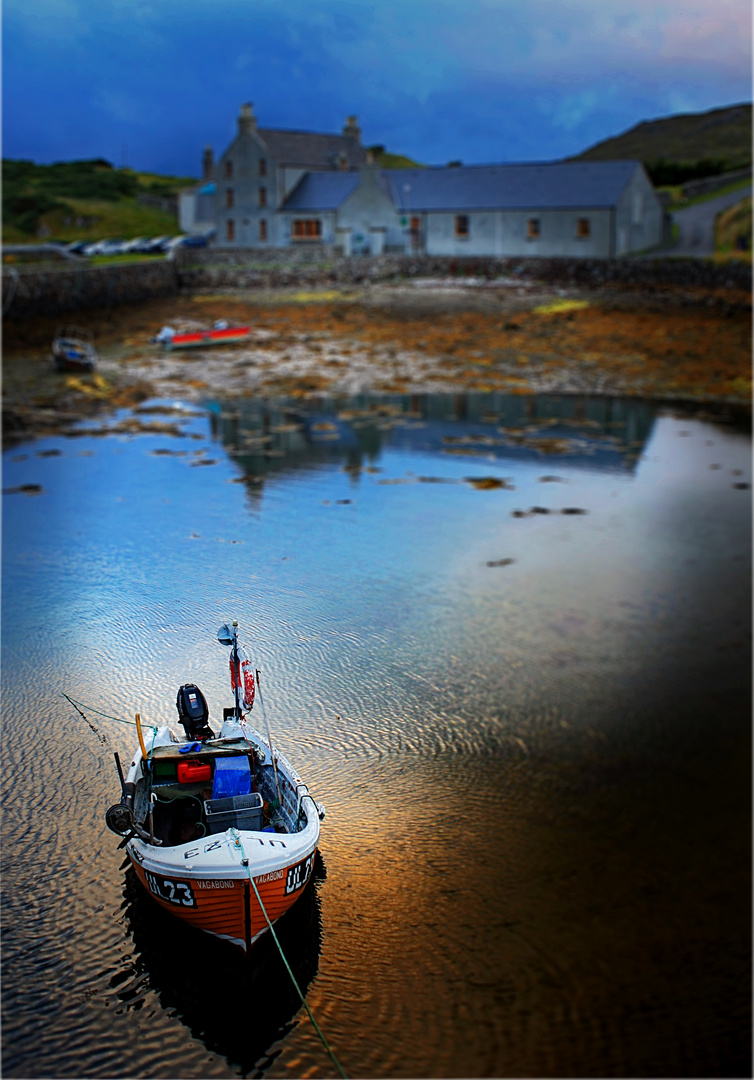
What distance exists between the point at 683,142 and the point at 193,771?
98964mm

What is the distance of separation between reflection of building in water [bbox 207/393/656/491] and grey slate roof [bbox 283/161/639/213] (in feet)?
69.0

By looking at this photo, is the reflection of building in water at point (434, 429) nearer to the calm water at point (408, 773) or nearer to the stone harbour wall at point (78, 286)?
the calm water at point (408, 773)

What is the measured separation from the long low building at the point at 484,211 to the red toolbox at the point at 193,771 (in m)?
44.1

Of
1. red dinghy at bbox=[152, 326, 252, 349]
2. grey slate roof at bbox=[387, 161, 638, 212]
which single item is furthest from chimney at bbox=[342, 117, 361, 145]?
red dinghy at bbox=[152, 326, 252, 349]

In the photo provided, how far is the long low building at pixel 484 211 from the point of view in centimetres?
4612

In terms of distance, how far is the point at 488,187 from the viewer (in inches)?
1966

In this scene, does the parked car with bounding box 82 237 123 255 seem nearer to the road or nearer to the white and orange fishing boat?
the road

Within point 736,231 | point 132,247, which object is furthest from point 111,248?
point 736,231

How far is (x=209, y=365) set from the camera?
33.6 m

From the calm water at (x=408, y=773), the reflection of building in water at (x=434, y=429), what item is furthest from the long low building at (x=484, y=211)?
the calm water at (x=408, y=773)

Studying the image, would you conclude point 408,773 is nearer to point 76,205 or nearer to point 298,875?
point 298,875

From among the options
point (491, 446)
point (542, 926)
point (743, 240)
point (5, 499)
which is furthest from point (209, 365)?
point (542, 926)

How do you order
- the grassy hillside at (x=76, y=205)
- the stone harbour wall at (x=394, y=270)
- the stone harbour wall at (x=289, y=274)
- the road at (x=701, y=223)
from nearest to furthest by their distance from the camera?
the stone harbour wall at (x=289, y=274), the stone harbour wall at (x=394, y=270), the road at (x=701, y=223), the grassy hillside at (x=76, y=205)

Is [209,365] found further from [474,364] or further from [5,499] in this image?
[5,499]
